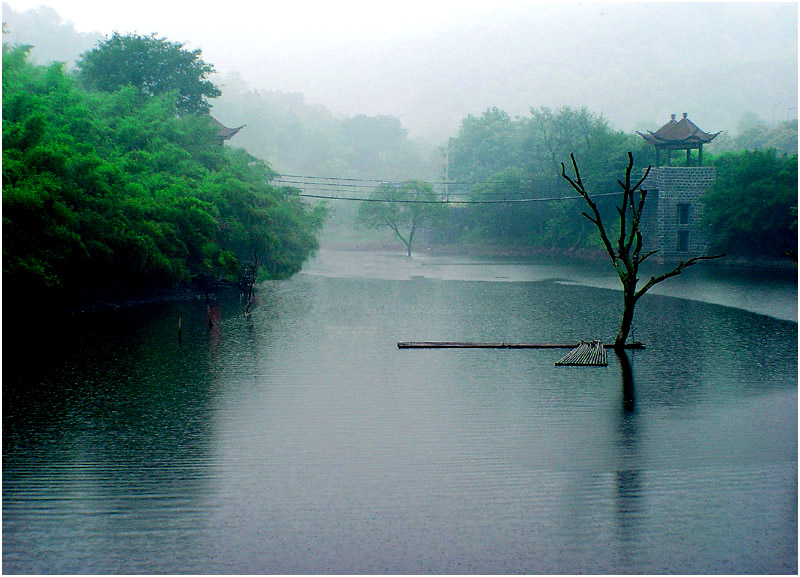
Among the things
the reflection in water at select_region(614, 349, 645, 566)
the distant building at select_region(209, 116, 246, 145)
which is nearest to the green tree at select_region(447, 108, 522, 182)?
the distant building at select_region(209, 116, 246, 145)

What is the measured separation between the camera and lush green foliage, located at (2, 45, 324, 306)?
17.7 meters

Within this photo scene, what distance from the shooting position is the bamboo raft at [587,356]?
595 inches

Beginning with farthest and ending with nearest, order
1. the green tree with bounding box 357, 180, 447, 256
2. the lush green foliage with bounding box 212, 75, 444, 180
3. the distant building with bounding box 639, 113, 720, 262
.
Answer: the lush green foliage with bounding box 212, 75, 444, 180, the green tree with bounding box 357, 180, 447, 256, the distant building with bounding box 639, 113, 720, 262

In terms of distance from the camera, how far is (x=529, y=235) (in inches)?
2223

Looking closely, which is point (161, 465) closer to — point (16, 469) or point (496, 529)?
point (16, 469)

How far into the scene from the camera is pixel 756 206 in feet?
124

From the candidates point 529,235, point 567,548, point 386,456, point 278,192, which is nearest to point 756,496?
point 567,548

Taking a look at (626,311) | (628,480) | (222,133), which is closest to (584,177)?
(222,133)

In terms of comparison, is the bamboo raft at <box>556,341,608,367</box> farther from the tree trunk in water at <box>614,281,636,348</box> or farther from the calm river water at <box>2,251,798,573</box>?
the tree trunk in water at <box>614,281,636,348</box>

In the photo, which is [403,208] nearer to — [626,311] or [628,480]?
[626,311]

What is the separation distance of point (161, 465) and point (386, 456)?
256 cm

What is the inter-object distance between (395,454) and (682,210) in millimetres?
38770

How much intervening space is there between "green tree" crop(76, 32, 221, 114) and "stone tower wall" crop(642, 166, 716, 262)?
82.2ft

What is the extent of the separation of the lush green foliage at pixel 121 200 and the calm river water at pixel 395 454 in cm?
259
